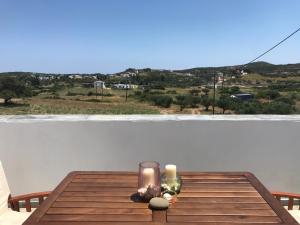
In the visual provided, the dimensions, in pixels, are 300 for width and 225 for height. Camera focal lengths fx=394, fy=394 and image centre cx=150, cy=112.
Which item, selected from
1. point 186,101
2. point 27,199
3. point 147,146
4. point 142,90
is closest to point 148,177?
point 27,199

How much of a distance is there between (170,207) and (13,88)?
11.0m

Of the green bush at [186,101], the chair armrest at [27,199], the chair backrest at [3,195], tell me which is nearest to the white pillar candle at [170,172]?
the chair armrest at [27,199]

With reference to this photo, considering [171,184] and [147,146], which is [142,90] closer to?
[147,146]

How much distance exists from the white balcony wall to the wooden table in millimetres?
953

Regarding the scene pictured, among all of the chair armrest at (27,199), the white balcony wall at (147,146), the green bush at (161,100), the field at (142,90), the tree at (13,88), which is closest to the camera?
the chair armrest at (27,199)

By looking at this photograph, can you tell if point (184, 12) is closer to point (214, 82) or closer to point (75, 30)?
point (75, 30)

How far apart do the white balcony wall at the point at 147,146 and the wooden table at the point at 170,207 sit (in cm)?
95

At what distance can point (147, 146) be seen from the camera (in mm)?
3145

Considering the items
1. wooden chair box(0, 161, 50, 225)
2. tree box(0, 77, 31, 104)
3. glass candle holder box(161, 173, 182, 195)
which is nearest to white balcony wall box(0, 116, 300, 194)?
wooden chair box(0, 161, 50, 225)

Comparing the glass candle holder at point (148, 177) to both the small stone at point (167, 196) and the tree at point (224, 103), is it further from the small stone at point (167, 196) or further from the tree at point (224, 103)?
the tree at point (224, 103)

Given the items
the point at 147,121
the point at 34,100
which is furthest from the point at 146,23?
the point at 147,121

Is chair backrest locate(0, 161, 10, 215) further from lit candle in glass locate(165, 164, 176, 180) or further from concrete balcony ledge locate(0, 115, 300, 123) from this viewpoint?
lit candle in glass locate(165, 164, 176, 180)

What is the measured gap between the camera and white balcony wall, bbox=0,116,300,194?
311cm

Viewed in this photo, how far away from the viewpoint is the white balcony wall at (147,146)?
3.11 meters
